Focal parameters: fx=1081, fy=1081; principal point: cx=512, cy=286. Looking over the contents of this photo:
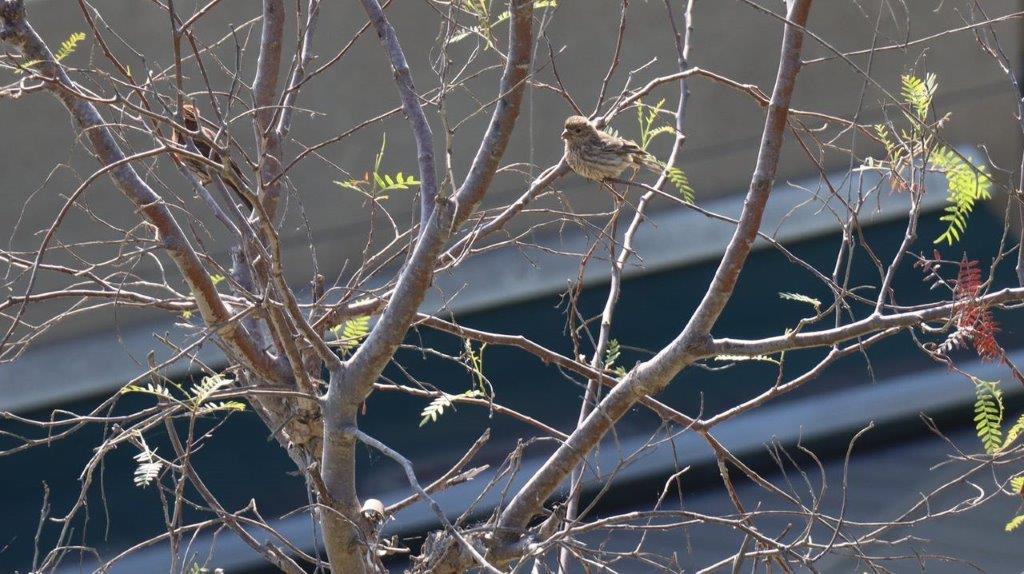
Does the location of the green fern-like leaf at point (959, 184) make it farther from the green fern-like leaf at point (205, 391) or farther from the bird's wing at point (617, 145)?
the green fern-like leaf at point (205, 391)

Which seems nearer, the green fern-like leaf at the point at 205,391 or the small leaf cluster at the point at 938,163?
the green fern-like leaf at the point at 205,391

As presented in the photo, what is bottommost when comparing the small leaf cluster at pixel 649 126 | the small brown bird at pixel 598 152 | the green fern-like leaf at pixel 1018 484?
the green fern-like leaf at pixel 1018 484

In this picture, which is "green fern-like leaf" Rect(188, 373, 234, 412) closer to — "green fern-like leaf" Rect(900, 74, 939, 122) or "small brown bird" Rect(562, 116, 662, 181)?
"small brown bird" Rect(562, 116, 662, 181)

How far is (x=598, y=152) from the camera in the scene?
343 cm

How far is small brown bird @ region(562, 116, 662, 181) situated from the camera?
3.33 m

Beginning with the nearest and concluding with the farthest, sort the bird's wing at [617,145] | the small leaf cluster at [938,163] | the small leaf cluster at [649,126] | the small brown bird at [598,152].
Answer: the small leaf cluster at [938,163]
the small leaf cluster at [649,126]
the small brown bird at [598,152]
the bird's wing at [617,145]

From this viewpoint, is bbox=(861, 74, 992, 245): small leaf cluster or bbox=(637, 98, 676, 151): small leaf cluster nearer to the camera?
bbox=(861, 74, 992, 245): small leaf cluster

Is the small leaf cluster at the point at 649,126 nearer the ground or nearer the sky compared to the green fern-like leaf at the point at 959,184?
nearer the sky

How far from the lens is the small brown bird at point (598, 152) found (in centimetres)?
333

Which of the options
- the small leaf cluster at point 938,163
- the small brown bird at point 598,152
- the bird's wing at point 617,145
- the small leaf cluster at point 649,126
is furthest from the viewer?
the bird's wing at point 617,145

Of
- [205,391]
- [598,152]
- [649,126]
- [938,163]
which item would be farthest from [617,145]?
[205,391]

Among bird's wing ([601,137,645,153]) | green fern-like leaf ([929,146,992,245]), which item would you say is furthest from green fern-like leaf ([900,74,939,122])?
bird's wing ([601,137,645,153])

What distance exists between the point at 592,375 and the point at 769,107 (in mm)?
856

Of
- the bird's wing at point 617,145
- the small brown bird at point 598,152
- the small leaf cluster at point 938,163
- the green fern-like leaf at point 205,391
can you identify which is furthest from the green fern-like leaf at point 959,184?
the green fern-like leaf at point 205,391
